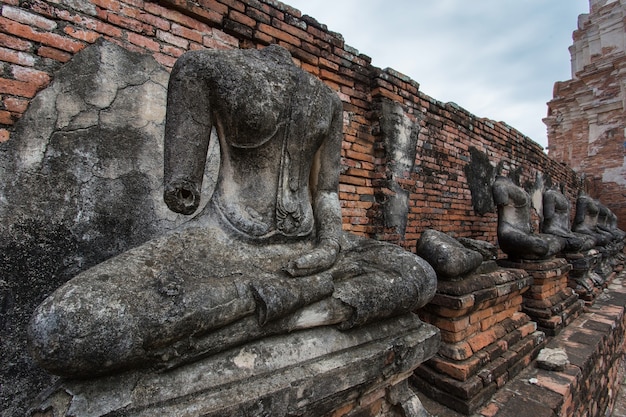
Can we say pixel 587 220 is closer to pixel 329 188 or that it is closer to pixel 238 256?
pixel 329 188

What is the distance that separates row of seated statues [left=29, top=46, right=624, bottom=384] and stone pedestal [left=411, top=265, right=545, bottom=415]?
0.73m

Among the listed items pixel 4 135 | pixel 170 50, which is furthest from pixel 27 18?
pixel 170 50

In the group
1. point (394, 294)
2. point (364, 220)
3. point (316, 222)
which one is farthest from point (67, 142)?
point (364, 220)

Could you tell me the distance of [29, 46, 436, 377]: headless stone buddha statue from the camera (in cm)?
97

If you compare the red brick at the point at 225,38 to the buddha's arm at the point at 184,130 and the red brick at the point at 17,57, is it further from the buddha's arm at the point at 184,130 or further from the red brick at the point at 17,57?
the buddha's arm at the point at 184,130

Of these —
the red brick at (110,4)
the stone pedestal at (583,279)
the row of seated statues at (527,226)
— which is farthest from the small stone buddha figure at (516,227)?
the red brick at (110,4)

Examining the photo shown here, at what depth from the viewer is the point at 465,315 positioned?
91.1 inches

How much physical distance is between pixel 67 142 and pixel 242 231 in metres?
1.32

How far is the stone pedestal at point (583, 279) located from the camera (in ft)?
14.8

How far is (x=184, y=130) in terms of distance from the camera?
4.97 feet

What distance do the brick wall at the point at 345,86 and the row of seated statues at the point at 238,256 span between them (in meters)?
1.09

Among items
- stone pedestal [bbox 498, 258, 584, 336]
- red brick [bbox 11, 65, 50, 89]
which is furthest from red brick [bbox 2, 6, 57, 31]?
stone pedestal [bbox 498, 258, 584, 336]

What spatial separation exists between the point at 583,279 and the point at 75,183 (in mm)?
5830

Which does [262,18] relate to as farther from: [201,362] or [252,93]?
[201,362]
